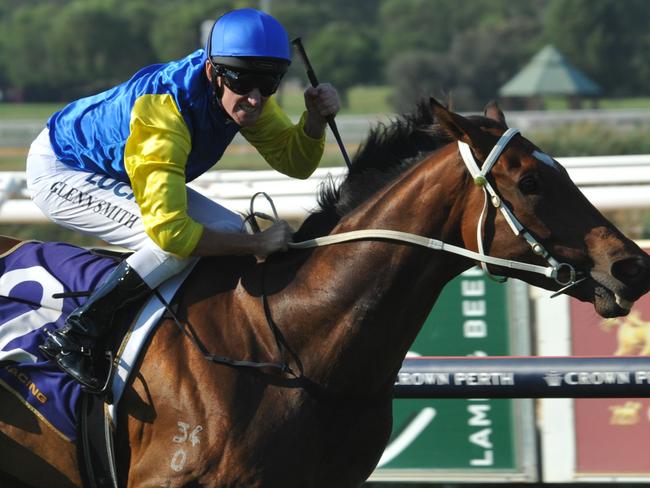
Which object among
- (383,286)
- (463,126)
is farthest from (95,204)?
(463,126)

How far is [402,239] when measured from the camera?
328cm

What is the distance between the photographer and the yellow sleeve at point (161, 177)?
3252 millimetres

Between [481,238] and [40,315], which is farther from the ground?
[481,238]

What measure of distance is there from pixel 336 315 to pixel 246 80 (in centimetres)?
74

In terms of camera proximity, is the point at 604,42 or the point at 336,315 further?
the point at 604,42

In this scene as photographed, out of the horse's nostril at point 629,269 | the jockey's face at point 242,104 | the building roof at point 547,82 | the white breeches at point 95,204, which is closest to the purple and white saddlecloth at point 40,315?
the white breeches at point 95,204

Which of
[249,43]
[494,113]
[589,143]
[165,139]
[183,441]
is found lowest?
[183,441]

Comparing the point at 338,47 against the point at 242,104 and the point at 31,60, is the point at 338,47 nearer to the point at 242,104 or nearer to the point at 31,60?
the point at 31,60

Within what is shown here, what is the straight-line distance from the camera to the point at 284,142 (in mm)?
3973

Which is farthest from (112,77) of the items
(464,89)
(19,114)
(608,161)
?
(608,161)

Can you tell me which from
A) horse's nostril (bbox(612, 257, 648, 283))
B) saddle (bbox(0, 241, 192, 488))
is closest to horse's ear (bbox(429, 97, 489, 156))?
horse's nostril (bbox(612, 257, 648, 283))

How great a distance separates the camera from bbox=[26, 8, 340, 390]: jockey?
10.8ft

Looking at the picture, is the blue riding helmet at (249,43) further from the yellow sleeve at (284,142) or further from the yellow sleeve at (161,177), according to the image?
the yellow sleeve at (284,142)

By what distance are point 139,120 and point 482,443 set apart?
107 inches
